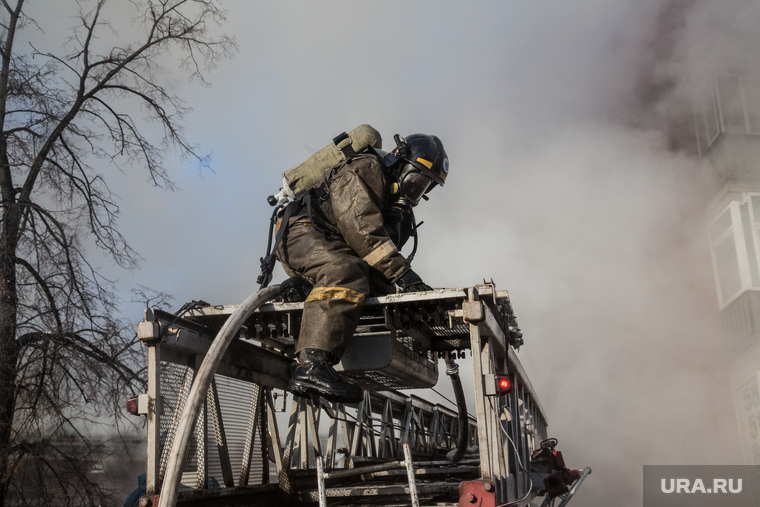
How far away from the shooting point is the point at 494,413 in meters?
3.58

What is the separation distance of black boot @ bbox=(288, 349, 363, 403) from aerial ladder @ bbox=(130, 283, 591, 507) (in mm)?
359

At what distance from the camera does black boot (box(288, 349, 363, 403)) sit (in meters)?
3.49

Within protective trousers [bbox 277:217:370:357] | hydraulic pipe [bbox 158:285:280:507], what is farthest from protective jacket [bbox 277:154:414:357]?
hydraulic pipe [bbox 158:285:280:507]

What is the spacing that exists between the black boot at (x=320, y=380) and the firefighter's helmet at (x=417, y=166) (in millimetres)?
1304

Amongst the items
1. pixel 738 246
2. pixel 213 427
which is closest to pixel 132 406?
pixel 213 427

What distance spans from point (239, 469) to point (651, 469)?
11396 millimetres

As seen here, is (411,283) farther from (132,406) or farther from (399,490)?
(132,406)

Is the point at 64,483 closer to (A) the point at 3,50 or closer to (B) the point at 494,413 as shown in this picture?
(A) the point at 3,50

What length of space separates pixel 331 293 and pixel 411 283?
0.46 meters

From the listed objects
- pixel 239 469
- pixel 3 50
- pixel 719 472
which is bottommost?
pixel 719 472

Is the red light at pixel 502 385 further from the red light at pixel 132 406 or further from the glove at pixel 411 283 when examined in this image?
the red light at pixel 132 406

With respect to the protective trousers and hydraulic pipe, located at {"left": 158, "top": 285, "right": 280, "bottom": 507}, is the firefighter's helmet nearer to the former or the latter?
the protective trousers

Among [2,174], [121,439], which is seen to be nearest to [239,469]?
[121,439]

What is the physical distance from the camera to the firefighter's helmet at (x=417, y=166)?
174 inches
